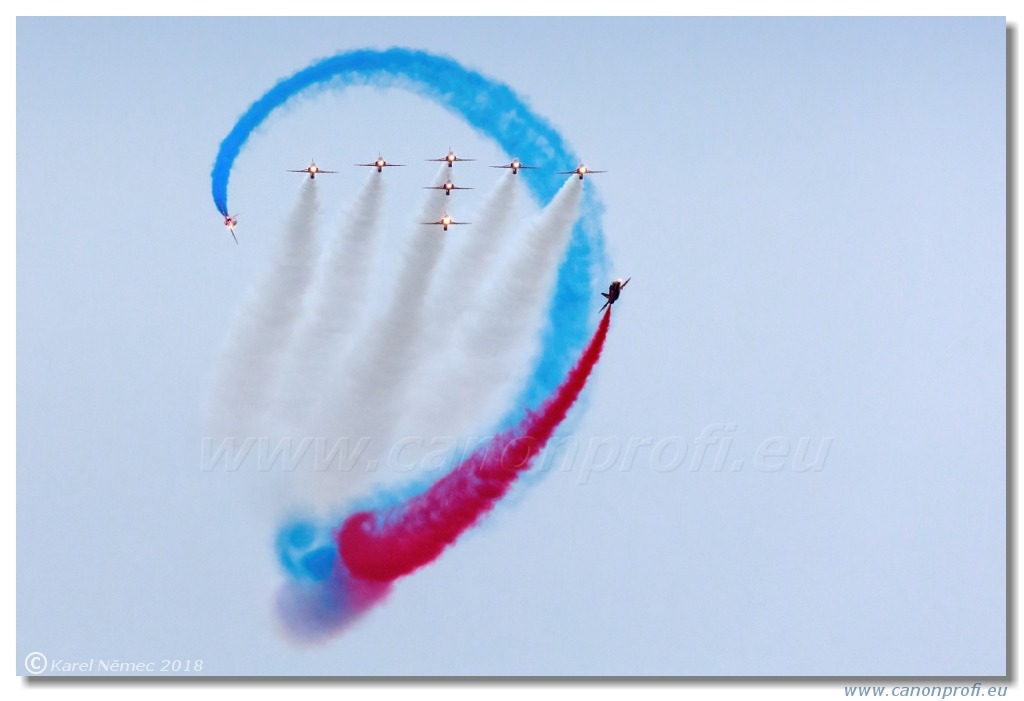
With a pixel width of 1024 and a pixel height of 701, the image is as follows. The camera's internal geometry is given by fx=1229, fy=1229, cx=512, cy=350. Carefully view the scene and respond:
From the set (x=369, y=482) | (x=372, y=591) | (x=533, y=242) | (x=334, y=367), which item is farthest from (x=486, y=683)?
(x=533, y=242)

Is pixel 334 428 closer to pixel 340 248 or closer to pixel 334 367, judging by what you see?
pixel 334 367

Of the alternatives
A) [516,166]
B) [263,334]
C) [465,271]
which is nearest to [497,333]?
[465,271]

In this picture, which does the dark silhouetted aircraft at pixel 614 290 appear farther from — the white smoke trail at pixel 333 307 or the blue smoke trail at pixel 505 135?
the white smoke trail at pixel 333 307

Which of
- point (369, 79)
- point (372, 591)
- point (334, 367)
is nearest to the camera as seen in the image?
point (369, 79)

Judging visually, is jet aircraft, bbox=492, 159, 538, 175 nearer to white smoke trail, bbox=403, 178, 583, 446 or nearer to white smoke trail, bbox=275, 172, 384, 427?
white smoke trail, bbox=403, 178, 583, 446

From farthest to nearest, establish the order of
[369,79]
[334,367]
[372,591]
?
1. [372,591]
2. [334,367]
3. [369,79]
